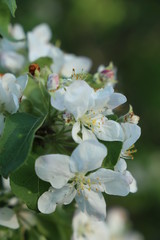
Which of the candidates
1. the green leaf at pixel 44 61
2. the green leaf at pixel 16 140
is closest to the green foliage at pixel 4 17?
the green leaf at pixel 44 61

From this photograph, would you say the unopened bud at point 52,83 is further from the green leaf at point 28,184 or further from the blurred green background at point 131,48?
the blurred green background at point 131,48

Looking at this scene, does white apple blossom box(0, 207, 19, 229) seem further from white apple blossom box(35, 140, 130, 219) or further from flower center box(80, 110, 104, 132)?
flower center box(80, 110, 104, 132)

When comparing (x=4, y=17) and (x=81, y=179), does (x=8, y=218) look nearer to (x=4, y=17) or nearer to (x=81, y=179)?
(x=81, y=179)

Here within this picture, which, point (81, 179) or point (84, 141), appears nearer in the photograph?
point (84, 141)

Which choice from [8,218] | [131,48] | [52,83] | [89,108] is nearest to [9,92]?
[52,83]

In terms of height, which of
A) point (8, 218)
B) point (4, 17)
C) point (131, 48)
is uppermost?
point (131, 48)

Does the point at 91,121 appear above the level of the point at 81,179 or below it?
above

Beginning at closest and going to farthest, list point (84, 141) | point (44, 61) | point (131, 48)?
1. point (84, 141)
2. point (44, 61)
3. point (131, 48)
